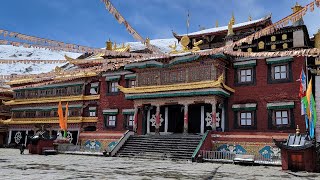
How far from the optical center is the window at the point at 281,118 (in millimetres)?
24337

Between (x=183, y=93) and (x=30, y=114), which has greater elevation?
(x=183, y=93)

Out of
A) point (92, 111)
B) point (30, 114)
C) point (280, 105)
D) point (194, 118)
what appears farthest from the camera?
point (30, 114)

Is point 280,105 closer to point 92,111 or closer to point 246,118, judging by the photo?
point 246,118

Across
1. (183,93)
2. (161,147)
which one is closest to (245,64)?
(183,93)

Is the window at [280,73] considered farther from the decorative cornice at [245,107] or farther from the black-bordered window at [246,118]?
the black-bordered window at [246,118]

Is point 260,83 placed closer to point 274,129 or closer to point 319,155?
point 274,129

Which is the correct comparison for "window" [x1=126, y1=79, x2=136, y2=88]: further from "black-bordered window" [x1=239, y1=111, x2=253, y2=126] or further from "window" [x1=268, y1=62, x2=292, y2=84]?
"window" [x1=268, y1=62, x2=292, y2=84]

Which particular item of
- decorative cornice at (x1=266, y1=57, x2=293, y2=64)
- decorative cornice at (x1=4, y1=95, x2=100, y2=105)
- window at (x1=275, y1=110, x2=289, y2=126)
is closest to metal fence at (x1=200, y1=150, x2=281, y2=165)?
window at (x1=275, y1=110, x2=289, y2=126)

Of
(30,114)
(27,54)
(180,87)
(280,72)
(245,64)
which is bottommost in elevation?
(30,114)

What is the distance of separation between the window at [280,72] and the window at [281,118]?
271cm

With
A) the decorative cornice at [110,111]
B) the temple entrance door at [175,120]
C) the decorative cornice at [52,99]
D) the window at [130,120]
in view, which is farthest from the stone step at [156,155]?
the decorative cornice at [52,99]

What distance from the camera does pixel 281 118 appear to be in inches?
966

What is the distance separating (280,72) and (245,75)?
9.01 feet

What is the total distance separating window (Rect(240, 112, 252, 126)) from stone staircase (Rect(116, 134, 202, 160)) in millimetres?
4195
